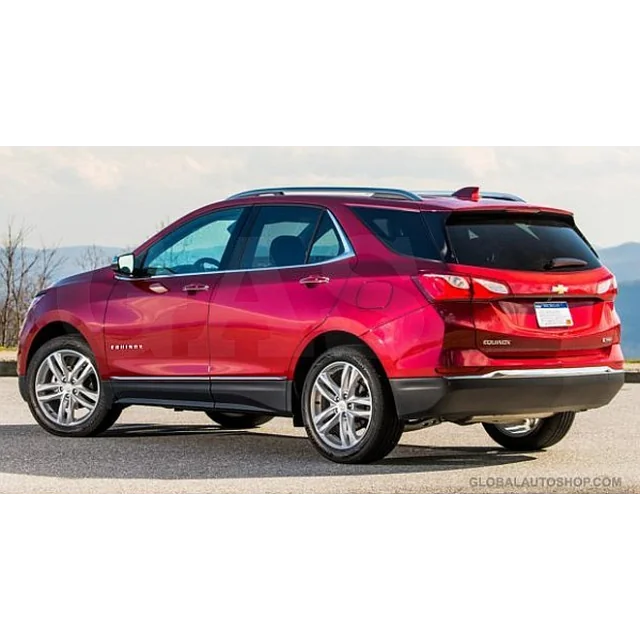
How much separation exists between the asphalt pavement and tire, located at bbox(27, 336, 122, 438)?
14cm

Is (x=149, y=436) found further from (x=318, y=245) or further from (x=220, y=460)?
(x=318, y=245)

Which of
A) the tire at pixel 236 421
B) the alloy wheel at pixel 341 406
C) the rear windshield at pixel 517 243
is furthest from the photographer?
the tire at pixel 236 421

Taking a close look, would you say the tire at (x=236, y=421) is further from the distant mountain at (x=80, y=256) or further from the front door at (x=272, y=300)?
the distant mountain at (x=80, y=256)

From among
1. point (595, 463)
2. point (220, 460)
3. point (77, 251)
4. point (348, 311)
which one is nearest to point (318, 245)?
point (348, 311)

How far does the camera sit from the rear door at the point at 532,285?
8.48m

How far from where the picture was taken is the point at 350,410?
883 centimetres

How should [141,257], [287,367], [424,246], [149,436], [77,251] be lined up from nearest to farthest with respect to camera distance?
[424,246] < [287,367] < [141,257] < [149,436] < [77,251]

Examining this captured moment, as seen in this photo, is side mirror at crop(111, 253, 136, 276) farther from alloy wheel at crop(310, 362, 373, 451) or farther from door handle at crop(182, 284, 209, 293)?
alloy wheel at crop(310, 362, 373, 451)

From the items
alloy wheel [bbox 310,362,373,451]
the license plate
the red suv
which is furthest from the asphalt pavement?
the license plate

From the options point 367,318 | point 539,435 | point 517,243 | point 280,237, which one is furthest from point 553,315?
point 280,237

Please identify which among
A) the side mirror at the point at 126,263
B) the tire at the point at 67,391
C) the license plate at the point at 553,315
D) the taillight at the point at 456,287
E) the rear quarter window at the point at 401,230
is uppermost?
the rear quarter window at the point at 401,230

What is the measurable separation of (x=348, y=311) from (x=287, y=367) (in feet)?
2.35
